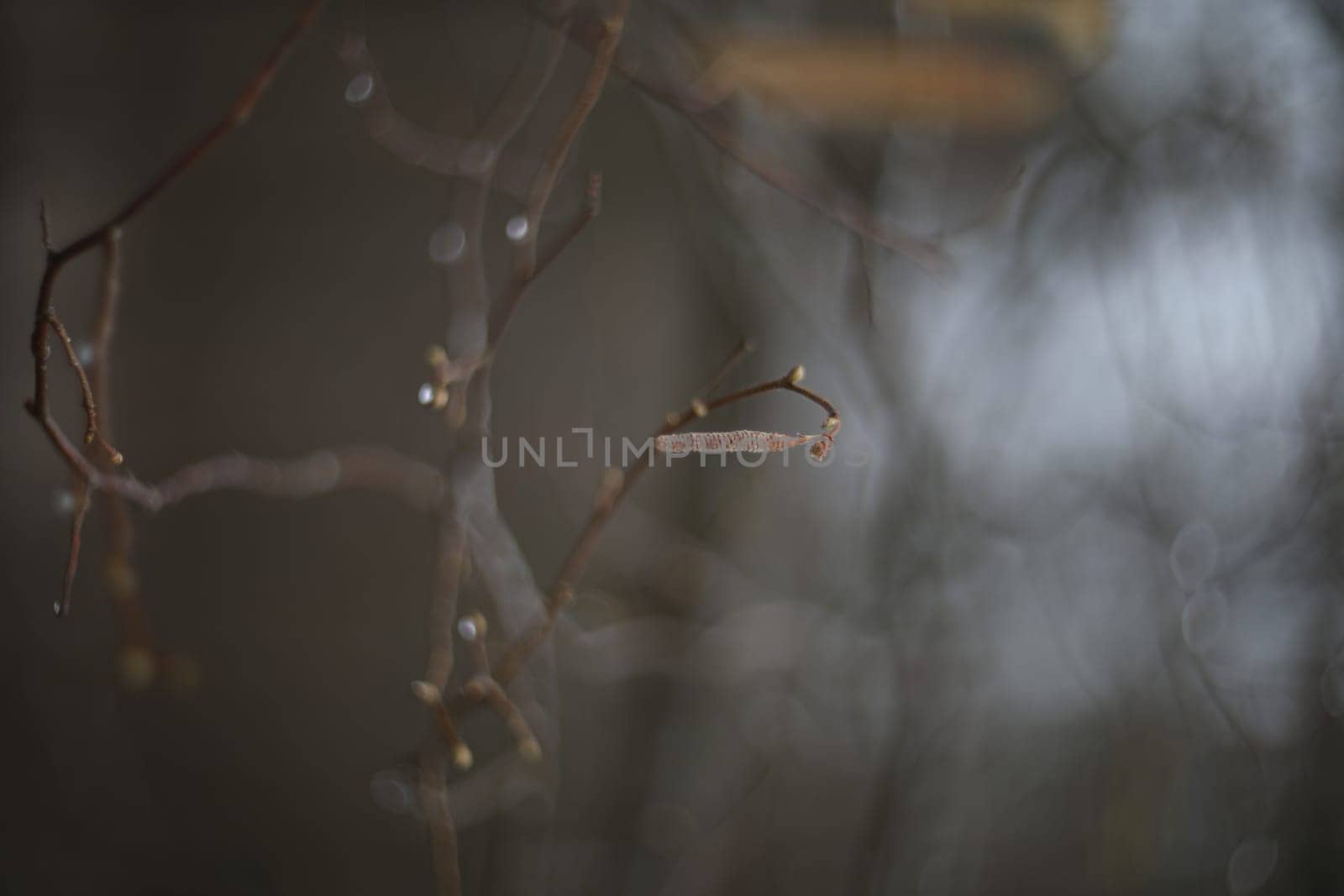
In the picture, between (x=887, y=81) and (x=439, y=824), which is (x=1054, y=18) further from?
(x=439, y=824)

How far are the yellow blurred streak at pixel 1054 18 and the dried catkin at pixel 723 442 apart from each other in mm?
196

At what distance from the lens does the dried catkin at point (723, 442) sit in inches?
14.4

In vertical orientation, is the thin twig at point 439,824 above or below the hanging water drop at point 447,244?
below

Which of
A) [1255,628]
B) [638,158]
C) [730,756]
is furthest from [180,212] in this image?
[1255,628]

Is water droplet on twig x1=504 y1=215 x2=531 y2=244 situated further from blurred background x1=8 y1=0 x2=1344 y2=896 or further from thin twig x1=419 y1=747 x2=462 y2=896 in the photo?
thin twig x1=419 y1=747 x2=462 y2=896

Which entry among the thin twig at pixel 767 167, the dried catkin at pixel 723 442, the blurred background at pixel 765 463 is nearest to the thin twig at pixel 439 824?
Result: the blurred background at pixel 765 463

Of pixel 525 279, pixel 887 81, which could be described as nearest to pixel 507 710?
pixel 525 279

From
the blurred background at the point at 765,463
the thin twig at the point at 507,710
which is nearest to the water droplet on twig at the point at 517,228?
the blurred background at the point at 765,463

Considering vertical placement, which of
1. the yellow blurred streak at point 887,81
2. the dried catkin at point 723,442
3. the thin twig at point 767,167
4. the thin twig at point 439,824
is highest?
the yellow blurred streak at point 887,81

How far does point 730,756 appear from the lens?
45 centimetres

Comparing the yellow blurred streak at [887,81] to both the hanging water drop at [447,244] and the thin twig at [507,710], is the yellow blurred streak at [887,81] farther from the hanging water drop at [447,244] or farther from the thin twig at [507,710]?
the thin twig at [507,710]

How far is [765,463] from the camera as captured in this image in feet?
1.31

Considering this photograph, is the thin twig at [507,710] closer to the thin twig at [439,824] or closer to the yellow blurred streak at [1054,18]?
the thin twig at [439,824]

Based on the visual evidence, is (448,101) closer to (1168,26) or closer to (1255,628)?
(1168,26)
